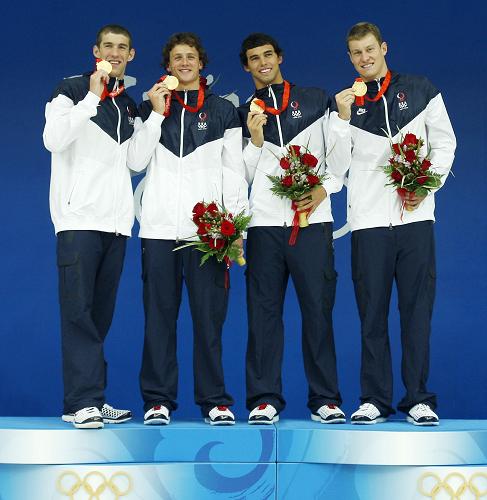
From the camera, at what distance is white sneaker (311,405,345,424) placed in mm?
5664

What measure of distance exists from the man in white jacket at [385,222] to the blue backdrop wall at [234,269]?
1602mm

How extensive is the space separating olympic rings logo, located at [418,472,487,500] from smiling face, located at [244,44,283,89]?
221 centimetres

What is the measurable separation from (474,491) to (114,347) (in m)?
2.90

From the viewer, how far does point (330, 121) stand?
18.9ft

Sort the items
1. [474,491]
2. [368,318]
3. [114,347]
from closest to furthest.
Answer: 1. [474,491]
2. [368,318]
3. [114,347]

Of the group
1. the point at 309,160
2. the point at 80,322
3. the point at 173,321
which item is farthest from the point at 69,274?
the point at 309,160

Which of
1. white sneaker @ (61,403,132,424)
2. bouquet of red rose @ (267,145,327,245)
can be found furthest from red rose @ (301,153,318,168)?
white sneaker @ (61,403,132,424)

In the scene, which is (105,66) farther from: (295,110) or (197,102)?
(295,110)

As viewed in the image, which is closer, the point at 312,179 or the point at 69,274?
the point at 69,274

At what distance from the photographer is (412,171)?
5.60 m

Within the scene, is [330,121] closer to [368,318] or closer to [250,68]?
[250,68]

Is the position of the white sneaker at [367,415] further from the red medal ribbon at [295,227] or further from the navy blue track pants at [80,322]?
the navy blue track pants at [80,322]

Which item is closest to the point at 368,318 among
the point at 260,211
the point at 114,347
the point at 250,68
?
the point at 260,211

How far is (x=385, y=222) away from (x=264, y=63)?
3.49ft
